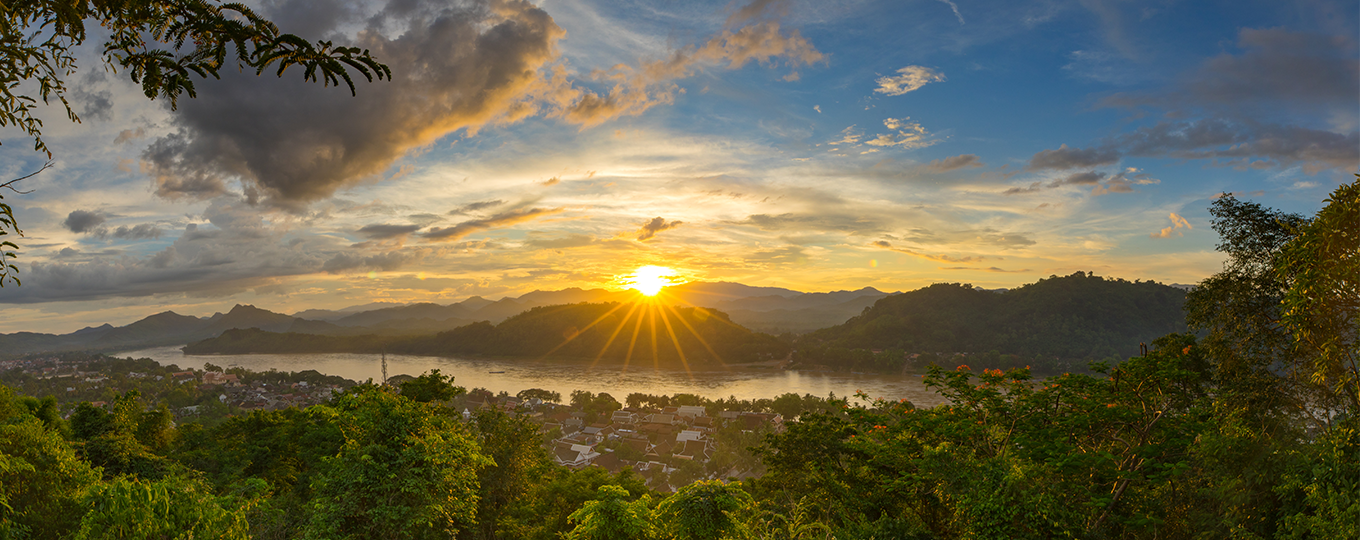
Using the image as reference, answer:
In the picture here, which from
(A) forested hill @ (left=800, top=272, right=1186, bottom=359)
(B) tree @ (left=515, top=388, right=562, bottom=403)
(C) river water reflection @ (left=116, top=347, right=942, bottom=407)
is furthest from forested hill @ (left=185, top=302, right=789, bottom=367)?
(B) tree @ (left=515, top=388, right=562, bottom=403)

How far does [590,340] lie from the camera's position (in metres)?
96.4

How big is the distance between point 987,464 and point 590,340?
92875mm

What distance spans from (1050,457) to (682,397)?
4230 centimetres

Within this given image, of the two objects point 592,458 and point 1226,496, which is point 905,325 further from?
point 1226,496

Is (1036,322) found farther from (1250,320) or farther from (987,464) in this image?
(987,464)

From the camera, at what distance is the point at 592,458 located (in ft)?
93.8

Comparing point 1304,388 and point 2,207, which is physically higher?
point 2,207

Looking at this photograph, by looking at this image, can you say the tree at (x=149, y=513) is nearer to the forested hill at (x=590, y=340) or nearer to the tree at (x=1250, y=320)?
the tree at (x=1250, y=320)

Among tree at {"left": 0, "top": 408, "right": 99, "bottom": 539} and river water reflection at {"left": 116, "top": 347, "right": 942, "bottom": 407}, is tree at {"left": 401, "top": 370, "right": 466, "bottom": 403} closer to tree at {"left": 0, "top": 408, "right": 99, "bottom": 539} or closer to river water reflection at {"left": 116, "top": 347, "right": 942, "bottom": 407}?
tree at {"left": 0, "top": 408, "right": 99, "bottom": 539}

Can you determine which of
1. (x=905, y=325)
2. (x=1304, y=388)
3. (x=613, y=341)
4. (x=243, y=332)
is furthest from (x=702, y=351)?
(x=243, y=332)

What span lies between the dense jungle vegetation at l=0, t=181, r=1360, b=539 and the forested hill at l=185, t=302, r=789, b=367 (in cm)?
7313

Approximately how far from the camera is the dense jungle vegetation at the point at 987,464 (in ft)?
15.9

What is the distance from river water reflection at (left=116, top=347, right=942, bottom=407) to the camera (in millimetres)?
55969

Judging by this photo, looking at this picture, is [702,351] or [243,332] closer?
[702,351]
